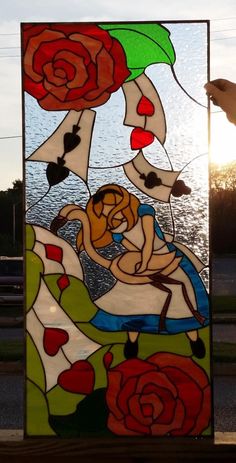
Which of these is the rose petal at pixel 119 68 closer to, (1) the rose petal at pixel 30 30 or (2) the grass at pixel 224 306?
(1) the rose petal at pixel 30 30

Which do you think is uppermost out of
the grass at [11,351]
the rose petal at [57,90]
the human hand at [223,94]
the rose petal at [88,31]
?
the rose petal at [88,31]

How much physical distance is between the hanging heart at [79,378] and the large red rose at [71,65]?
1103 millimetres

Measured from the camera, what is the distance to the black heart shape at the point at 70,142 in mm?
4109

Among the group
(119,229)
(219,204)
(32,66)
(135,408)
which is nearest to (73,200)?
(119,229)

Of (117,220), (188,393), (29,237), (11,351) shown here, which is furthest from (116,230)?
(11,351)

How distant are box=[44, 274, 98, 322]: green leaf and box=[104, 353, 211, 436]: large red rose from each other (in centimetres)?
29

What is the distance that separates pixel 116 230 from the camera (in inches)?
160

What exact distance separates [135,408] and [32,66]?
1.51 m

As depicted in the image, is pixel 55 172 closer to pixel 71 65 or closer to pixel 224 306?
pixel 71 65

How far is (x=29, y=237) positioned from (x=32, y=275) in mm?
164

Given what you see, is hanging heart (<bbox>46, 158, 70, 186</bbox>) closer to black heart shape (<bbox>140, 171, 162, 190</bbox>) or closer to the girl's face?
the girl's face

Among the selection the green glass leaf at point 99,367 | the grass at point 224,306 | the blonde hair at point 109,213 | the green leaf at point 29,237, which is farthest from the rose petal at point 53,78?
the grass at point 224,306

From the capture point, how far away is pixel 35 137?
4.11 m

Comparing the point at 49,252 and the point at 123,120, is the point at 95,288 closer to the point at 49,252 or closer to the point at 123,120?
the point at 49,252
